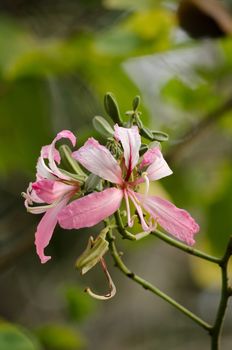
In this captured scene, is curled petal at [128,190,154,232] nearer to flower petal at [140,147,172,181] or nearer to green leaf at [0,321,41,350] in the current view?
flower petal at [140,147,172,181]

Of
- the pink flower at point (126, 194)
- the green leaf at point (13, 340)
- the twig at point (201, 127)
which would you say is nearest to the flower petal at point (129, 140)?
the pink flower at point (126, 194)

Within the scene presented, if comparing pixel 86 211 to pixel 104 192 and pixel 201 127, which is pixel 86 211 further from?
pixel 201 127

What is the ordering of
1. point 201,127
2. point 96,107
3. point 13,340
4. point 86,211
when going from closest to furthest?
point 86,211 → point 13,340 → point 201,127 → point 96,107

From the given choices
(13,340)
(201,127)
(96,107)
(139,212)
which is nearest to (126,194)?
(139,212)

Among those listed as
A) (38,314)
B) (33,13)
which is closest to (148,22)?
(33,13)

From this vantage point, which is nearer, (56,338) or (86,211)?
(86,211)


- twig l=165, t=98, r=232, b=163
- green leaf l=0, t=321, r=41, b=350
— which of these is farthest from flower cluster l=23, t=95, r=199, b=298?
twig l=165, t=98, r=232, b=163

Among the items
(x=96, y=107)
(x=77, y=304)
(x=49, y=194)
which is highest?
(x=49, y=194)
